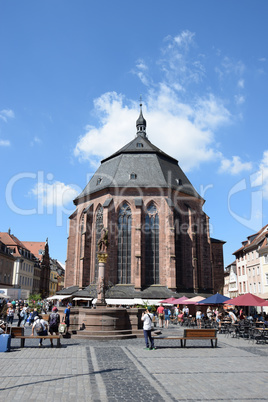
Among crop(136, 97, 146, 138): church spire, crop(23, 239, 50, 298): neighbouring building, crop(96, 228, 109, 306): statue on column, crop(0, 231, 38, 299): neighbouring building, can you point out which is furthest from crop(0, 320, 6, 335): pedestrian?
crop(23, 239, 50, 298): neighbouring building

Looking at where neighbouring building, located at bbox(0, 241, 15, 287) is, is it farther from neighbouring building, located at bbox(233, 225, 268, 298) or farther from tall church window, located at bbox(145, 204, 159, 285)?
neighbouring building, located at bbox(233, 225, 268, 298)

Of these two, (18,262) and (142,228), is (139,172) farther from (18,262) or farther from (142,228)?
(18,262)

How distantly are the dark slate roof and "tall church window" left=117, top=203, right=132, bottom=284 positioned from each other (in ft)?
10.7

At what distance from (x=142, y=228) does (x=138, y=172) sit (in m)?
7.07

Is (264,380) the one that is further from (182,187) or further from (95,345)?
(182,187)

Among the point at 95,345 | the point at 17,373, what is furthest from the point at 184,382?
the point at 95,345

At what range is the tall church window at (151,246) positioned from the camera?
35094 millimetres

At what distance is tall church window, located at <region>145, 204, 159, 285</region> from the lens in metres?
35.1

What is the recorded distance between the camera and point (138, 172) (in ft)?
130

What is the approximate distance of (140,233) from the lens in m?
34.7

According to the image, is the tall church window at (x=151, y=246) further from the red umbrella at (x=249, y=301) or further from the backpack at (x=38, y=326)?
the backpack at (x=38, y=326)

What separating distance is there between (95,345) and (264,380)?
7.87 metres

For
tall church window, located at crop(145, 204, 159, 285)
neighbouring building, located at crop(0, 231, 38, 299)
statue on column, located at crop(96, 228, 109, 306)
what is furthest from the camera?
neighbouring building, located at crop(0, 231, 38, 299)

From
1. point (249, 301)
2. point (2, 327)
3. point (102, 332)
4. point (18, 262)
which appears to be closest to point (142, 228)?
point (249, 301)
